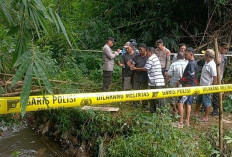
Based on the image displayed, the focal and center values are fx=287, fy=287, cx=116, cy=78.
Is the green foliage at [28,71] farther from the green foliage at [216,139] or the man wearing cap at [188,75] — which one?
the man wearing cap at [188,75]

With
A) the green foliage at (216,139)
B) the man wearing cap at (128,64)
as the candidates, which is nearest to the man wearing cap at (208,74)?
the green foliage at (216,139)

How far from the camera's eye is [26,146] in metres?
6.41

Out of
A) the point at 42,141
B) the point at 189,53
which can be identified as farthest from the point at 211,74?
the point at 42,141

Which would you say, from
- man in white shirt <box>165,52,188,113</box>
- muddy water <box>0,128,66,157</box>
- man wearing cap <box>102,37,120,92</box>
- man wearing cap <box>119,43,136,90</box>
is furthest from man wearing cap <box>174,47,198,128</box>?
muddy water <box>0,128,66,157</box>

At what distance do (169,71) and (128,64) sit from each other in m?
1.17

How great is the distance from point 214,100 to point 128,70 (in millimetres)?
2047

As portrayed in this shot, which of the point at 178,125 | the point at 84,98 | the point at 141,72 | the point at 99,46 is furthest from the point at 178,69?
the point at 99,46

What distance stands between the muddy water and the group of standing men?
1.90m

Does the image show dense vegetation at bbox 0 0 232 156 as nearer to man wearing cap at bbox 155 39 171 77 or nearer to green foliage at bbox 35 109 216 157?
green foliage at bbox 35 109 216 157

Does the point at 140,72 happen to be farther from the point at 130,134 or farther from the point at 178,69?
the point at 130,134

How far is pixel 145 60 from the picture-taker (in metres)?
6.25

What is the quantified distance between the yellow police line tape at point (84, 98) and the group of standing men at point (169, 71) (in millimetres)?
820

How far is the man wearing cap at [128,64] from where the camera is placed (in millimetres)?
6551

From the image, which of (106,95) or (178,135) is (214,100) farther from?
(106,95)
